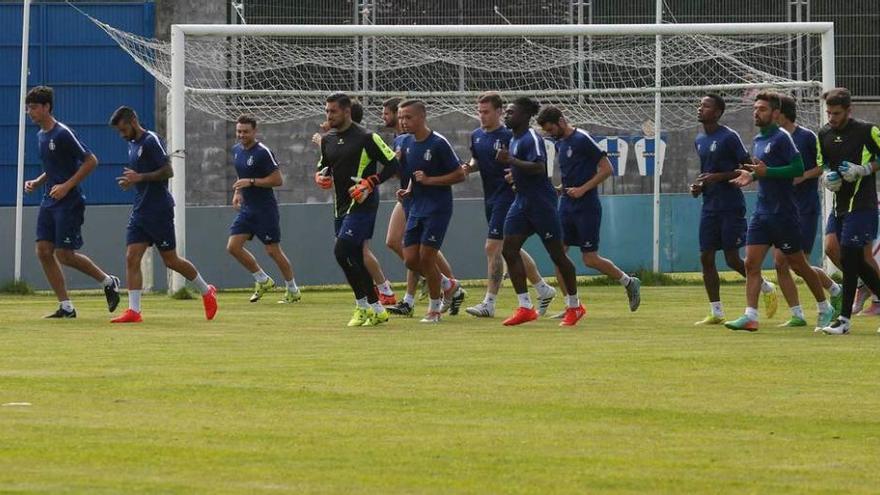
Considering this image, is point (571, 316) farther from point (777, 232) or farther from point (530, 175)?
point (777, 232)

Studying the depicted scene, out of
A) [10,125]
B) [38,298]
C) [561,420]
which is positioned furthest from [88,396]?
[10,125]

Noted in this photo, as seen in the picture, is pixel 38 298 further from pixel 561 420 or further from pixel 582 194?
pixel 561 420

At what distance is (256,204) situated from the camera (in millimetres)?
22875

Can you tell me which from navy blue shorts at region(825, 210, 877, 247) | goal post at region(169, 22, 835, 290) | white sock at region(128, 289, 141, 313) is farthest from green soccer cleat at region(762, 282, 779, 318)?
goal post at region(169, 22, 835, 290)

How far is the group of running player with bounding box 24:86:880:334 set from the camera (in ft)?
53.7

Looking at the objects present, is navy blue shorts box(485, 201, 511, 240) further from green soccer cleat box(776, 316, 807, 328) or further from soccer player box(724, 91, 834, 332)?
green soccer cleat box(776, 316, 807, 328)

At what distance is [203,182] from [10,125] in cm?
437

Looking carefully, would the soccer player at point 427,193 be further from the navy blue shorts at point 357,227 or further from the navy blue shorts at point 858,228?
the navy blue shorts at point 858,228

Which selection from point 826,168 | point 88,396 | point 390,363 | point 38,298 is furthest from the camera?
point 38,298

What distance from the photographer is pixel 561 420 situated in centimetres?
966

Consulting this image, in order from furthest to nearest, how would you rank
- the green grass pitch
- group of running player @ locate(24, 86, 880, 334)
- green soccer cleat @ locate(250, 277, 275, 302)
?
1. green soccer cleat @ locate(250, 277, 275, 302)
2. group of running player @ locate(24, 86, 880, 334)
3. the green grass pitch

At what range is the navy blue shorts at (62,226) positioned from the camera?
1842 cm

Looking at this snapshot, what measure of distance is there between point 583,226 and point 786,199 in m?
2.78

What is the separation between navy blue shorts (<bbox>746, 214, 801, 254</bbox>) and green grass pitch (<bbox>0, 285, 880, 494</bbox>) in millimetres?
766
